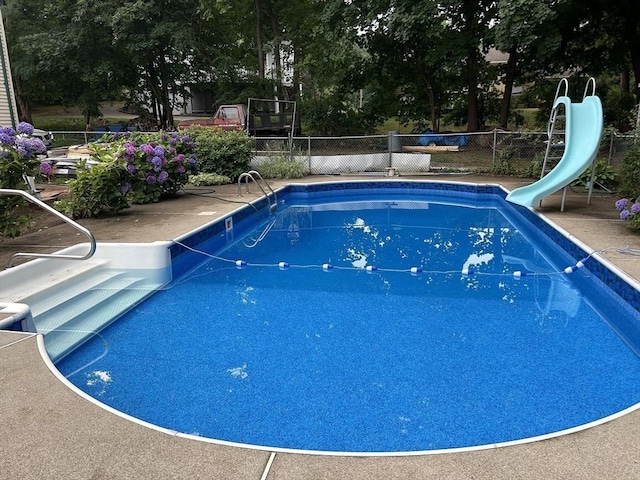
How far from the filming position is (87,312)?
4305mm

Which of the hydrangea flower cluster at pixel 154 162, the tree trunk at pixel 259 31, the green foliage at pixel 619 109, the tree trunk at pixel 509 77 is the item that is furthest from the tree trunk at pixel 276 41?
the green foliage at pixel 619 109

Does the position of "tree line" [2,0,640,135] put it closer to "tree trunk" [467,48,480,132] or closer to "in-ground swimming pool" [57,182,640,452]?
"tree trunk" [467,48,480,132]

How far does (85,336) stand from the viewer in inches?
152

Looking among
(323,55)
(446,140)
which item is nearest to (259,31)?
(323,55)

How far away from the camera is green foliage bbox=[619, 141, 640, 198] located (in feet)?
22.9

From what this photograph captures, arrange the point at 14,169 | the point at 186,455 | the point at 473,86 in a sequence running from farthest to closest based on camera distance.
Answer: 1. the point at 473,86
2. the point at 14,169
3. the point at 186,455

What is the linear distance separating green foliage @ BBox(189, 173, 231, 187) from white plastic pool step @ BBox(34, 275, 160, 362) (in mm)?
5061

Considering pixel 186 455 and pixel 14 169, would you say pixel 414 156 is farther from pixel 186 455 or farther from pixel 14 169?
pixel 186 455

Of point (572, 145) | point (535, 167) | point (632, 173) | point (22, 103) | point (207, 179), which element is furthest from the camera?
point (22, 103)

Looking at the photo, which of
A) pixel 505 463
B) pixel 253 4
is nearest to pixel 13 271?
pixel 505 463

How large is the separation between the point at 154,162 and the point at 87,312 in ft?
11.8

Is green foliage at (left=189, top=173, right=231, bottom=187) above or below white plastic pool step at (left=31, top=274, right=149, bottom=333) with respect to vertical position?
above

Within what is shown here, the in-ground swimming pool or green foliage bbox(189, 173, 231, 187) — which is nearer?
the in-ground swimming pool

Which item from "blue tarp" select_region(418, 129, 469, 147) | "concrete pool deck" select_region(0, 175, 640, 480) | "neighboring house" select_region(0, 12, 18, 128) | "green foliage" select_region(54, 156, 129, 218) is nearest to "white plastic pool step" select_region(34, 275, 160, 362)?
"concrete pool deck" select_region(0, 175, 640, 480)
